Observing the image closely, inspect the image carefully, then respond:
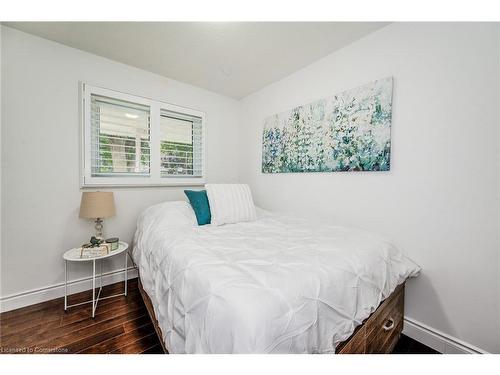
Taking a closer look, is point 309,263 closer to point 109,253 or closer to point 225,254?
point 225,254

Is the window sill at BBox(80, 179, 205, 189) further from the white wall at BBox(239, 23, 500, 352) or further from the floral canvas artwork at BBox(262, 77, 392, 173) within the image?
the white wall at BBox(239, 23, 500, 352)

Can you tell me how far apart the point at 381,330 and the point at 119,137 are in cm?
277

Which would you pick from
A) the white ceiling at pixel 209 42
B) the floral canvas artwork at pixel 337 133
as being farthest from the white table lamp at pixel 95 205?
the floral canvas artwork at pixel 337 133

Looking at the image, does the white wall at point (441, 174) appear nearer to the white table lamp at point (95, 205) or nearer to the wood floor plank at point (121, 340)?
the wood floor plank at point (121, 340)

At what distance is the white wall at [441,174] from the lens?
1195 mm

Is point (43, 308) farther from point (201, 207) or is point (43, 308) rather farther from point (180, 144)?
point (180, 144)

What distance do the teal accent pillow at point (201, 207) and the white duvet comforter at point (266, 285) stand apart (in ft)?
0.98

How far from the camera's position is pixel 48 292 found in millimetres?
1850

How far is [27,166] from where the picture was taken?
174cm

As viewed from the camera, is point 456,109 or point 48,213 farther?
point 48,213

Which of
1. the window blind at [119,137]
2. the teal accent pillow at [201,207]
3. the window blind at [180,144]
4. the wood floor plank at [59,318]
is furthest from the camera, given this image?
the window blind at [180,144]

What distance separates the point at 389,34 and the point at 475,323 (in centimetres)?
209

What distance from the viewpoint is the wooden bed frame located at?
0.99 m
